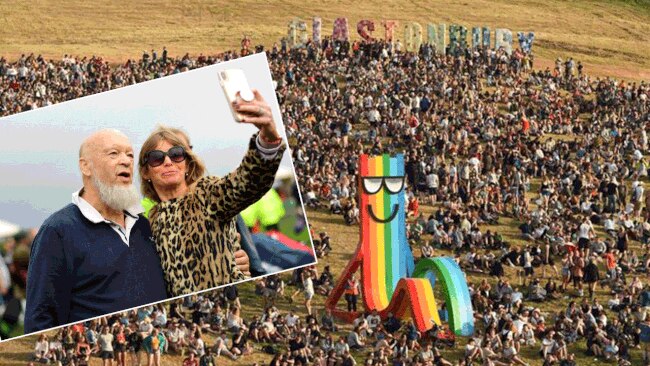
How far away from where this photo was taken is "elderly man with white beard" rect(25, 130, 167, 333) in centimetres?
928

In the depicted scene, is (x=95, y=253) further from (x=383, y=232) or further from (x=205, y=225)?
(x=383, y=232)

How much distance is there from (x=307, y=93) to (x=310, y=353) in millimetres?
26477

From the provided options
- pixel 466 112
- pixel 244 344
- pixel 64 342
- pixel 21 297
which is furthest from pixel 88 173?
pixel 466 112

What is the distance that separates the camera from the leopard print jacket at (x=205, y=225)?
9.73m

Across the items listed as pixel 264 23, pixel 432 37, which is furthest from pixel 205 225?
pixel 264 23

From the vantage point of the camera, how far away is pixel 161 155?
9.63m

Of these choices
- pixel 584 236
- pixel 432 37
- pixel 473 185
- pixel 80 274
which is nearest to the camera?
pixel 80 274

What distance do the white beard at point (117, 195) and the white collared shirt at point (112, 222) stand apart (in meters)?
0.08

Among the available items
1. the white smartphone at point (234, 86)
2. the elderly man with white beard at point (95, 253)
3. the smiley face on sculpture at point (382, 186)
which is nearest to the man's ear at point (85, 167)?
the elderly man with white beard at point (95, 253)

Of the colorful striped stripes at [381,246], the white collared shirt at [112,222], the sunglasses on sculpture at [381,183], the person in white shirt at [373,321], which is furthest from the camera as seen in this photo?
the sunglasses on sculpture at [381,183]

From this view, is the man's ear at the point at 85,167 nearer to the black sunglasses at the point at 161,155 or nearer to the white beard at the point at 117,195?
the white beard at the point at 117,195

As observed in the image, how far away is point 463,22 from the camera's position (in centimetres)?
9062

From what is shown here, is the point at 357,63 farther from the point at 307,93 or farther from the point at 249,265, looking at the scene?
the point at 249,265

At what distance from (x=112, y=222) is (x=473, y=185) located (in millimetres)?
36650
